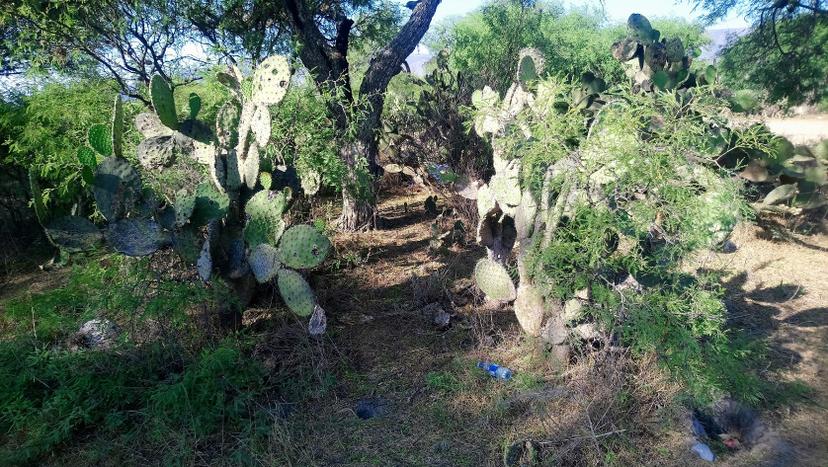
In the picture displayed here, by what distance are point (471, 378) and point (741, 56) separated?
790 centimetres

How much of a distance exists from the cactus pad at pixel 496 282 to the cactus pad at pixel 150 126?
7.47ft

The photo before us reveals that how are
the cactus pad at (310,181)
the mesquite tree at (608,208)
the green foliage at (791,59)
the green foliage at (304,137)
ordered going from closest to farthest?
the mesquite tree at (608,208)
the green foliage at (304,137)
the cactus pad at (310,181)
the green foliage at (791,59)

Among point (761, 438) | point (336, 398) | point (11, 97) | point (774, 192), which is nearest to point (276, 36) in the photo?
point (11, 97)

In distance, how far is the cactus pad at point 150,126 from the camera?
3.55 metres

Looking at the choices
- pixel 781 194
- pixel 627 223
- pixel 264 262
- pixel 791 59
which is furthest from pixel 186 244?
pixel 791 59

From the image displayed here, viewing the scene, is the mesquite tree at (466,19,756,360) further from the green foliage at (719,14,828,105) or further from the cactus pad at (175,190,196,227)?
the green foliage at (719,14,828,105)

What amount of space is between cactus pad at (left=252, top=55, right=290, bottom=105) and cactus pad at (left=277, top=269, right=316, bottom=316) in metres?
1.13

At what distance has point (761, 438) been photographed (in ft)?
8.74

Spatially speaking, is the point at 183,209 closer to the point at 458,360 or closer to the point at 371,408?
the point at 371,408

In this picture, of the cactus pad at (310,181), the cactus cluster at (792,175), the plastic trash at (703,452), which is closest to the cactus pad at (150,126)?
the cactus pad at (310,181)

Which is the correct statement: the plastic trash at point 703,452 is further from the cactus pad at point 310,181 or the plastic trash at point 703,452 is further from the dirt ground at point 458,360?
the cactus pad at point 310,181

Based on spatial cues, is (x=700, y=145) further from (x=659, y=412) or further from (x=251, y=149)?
(x=251, y=149)

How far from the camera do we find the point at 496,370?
10.1 feet

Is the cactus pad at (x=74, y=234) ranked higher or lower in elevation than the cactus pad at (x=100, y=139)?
lower
